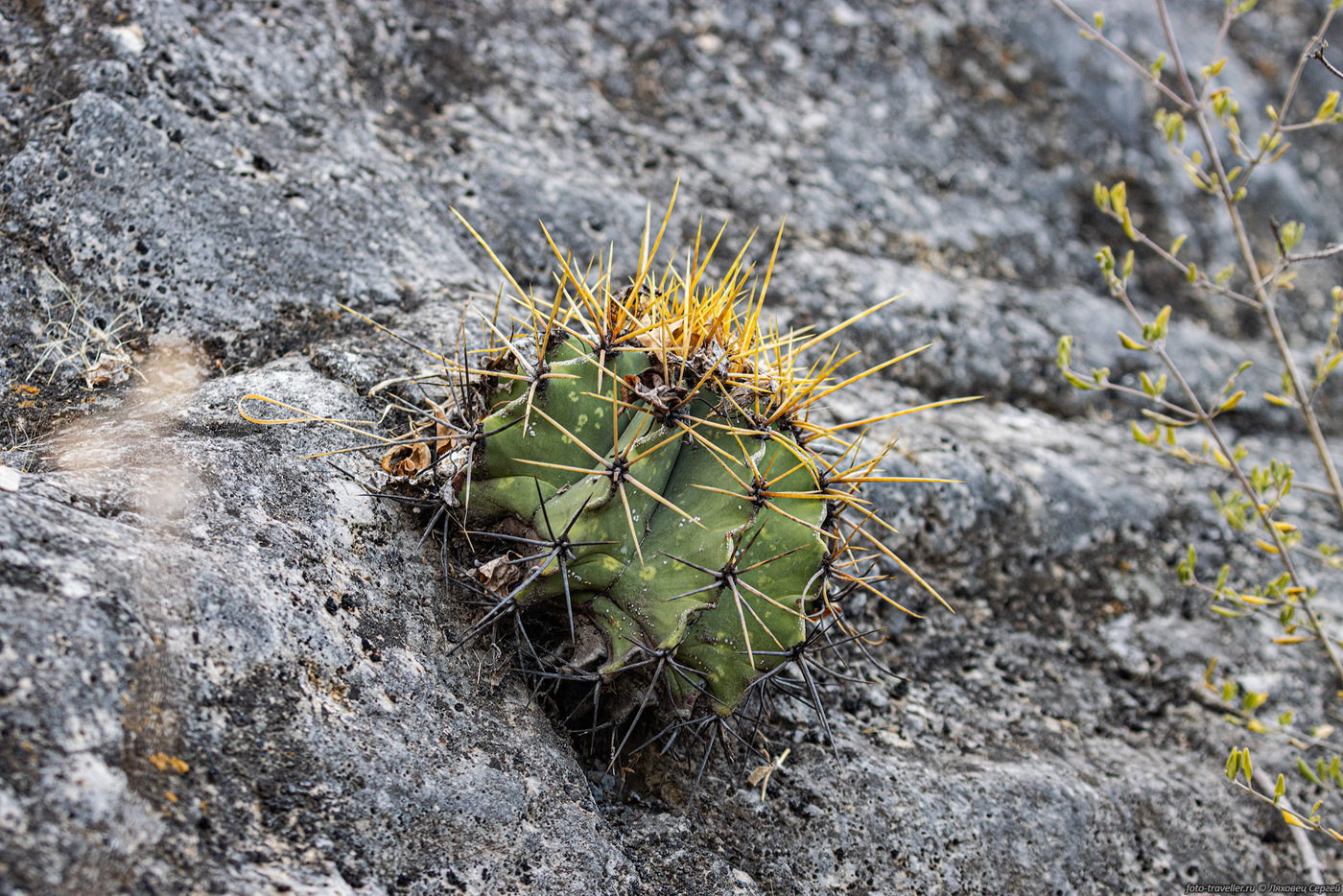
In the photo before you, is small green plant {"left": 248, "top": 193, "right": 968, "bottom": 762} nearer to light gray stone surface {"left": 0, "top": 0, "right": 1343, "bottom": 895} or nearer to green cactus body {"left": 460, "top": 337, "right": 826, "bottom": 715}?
green cactus body {"left": 460, "top": 337, "right": 826, "bottom": 715}

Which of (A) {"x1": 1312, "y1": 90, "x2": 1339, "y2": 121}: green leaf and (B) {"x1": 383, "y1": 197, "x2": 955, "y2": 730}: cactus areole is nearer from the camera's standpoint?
(B) {"x1": 383, "y1": 197, "x2": 955, "y2": 730}: cactus areole

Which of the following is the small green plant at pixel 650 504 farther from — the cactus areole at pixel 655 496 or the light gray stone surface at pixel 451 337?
the light gray stone surface at pixel 451 337

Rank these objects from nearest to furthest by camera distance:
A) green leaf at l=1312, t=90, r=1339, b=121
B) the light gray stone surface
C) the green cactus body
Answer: the light gray stone surface < the green cactus body < green leaf at l=1312, t=90, r=1339, b=121

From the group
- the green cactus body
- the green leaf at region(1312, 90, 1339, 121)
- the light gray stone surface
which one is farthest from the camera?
the green leaf at region(1312, 90, 1339, 121)

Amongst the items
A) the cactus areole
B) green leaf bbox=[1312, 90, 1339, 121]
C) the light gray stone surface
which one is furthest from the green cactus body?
green leaf bbox=[1312, 90, 1339, 121]

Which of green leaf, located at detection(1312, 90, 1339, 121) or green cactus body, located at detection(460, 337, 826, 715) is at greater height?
green leaf, located at detection(1312, 90, 1339, 121)

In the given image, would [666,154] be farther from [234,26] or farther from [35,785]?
[35,785]

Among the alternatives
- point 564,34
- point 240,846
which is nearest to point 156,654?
point 240,846
